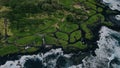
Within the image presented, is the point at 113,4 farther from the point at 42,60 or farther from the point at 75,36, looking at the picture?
the point at 42,60

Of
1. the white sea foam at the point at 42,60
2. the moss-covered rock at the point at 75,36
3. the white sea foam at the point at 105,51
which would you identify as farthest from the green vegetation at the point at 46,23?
the white sea foam at the point at 105,51

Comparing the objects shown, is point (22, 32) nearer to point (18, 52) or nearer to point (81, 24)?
point (18, 52)

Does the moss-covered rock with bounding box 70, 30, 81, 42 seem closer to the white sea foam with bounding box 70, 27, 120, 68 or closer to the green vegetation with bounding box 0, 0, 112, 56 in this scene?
the green vegetation with bounding box 0, 0, 112, 56

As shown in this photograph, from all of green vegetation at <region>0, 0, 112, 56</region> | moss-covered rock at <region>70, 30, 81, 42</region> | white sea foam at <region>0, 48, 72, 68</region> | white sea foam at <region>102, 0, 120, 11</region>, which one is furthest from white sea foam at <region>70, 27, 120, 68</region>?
white sea foam at <region>102, 0, 120, 11</region>

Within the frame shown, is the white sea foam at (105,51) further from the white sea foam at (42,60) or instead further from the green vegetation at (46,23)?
the white sea foam at (42,60)

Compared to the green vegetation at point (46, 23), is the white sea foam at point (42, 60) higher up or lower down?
lower down

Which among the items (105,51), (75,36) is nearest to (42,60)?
(75,36)

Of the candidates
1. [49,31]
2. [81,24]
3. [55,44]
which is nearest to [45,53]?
[55,44]

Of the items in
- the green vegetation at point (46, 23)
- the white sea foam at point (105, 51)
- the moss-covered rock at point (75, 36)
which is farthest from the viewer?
the moss-covered rock at point (75, 36)
